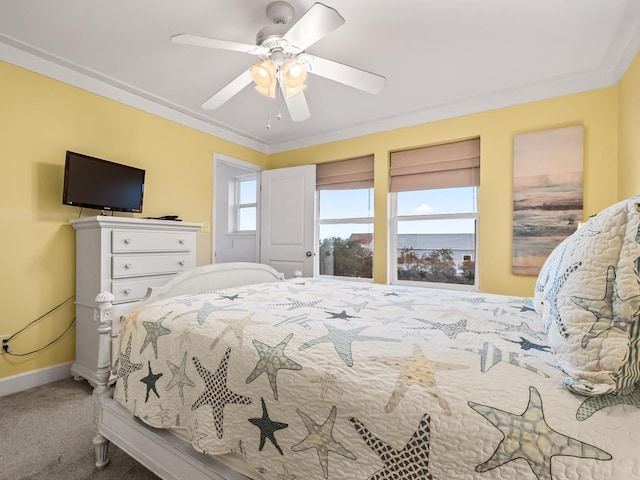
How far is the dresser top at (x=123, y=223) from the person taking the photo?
2.24 metres

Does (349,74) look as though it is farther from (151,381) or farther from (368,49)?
(151,381)

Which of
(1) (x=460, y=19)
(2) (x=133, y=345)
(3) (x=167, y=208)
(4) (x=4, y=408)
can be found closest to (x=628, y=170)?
(1) (x=460, y=19)

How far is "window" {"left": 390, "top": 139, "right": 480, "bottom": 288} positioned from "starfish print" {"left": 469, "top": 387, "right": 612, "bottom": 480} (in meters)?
2.75

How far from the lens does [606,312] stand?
0.67 meters

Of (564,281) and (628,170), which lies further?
(628,170)

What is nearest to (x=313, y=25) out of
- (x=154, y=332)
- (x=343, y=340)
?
(x=343, y=340)

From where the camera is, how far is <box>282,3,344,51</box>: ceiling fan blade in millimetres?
1412

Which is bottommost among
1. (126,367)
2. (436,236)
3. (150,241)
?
(126,367)

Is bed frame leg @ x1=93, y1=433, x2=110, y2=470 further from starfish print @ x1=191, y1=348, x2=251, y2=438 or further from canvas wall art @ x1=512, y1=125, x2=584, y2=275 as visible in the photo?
canvas wall art @ x1=512, y1=125, x2=584, y2=275

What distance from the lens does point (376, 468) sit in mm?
728

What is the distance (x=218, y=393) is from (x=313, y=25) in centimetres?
166

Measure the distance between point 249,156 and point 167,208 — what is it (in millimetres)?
1372

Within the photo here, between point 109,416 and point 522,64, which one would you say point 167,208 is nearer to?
point 109,416

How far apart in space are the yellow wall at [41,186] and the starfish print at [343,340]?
253 cm
